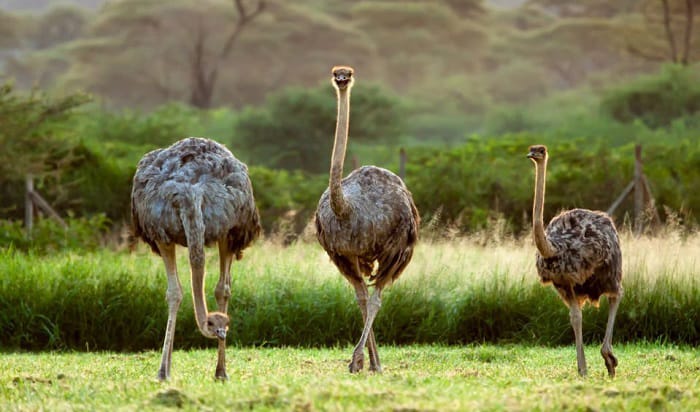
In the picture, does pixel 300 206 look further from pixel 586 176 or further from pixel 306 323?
pixel 306 323

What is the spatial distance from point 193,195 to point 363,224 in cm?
135

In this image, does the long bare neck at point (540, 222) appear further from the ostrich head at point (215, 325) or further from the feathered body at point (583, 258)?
the ostrich head at point (215, 325)

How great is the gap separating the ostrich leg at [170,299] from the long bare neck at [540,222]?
8.05 feet

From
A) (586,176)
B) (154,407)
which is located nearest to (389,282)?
(154,407)

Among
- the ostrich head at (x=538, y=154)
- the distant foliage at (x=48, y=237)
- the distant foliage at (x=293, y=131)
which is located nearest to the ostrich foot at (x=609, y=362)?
the ostrich head at (x=538, y=154)

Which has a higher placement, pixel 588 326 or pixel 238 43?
pixel 238 43

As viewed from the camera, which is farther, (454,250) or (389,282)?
(454,250)

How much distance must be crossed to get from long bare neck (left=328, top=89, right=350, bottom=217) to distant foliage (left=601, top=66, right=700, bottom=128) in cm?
2636

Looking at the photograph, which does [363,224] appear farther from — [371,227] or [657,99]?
[657,99]

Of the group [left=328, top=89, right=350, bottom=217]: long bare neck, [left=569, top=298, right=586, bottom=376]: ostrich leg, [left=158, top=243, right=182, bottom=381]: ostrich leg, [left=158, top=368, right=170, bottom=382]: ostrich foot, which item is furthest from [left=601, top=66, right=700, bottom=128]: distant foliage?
[left=158, top=368, right=170, bottom=382]: ostrich foot

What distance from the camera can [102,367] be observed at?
8.69m

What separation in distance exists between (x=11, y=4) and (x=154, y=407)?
8475 centimetres

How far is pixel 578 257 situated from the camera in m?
8.19

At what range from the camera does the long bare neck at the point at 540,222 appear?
26.3 feet
